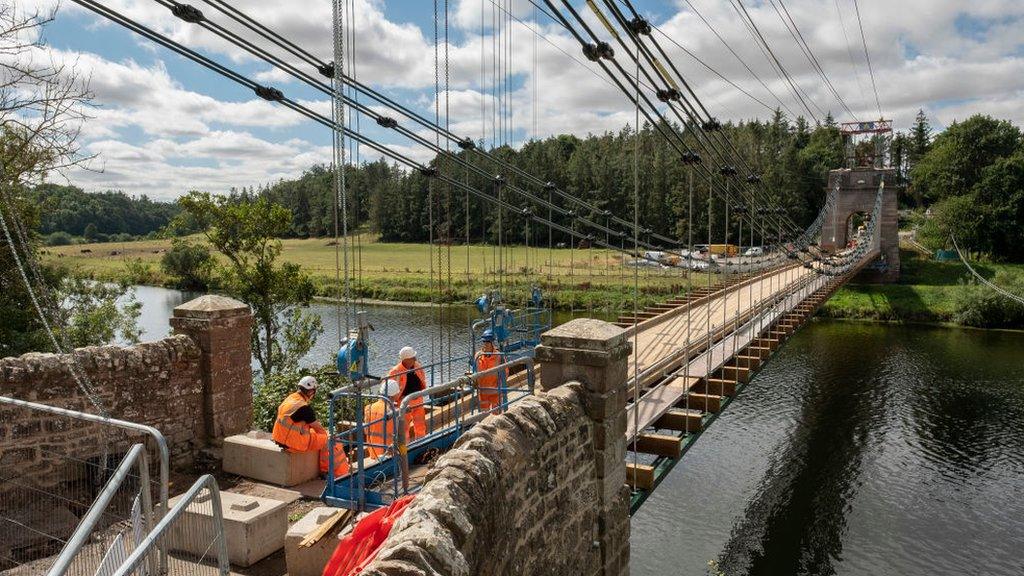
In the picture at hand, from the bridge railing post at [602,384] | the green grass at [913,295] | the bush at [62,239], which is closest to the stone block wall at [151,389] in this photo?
the bridge railing post at [602,384]

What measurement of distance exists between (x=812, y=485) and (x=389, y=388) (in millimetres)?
12904

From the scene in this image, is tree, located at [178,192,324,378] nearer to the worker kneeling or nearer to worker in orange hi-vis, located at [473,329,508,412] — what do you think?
worker in orange hi-vis, located at [473,329,508,412]

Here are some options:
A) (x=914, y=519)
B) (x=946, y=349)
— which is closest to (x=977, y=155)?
(x=946, y=349)

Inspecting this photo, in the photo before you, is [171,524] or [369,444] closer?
[171,524]

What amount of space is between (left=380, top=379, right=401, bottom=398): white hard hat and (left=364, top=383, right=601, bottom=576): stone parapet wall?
6.17 ft

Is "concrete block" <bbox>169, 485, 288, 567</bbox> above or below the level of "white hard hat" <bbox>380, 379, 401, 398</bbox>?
below

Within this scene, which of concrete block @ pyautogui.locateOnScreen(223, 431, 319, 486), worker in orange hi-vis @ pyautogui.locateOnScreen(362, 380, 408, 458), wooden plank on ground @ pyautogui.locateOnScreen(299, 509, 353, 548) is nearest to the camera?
wooden plank on ground @ pyautogui.locateOnScreen(299, 509, 353, 548)

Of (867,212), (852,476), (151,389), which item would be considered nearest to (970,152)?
(867,212)

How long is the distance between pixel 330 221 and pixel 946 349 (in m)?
42.9

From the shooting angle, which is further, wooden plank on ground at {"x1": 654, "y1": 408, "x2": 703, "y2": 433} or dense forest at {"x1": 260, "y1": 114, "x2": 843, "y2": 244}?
dense forest at {"x1": 260, "y1": 114, "x2": 843, "y2": 244}

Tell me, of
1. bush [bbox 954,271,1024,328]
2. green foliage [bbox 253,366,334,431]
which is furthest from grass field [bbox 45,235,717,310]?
green foliage [bbox 253,366,334,431]

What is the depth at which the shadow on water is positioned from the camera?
13000 mm

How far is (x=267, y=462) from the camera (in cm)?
714

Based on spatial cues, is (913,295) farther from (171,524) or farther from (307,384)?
(171,524)
